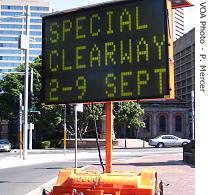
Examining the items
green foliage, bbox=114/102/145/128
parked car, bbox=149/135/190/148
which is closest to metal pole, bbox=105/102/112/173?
parked car, bbox=149/135/190/148

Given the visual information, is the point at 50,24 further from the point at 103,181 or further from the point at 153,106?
the point at 153,106

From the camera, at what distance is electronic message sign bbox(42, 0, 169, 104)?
6.46 metres

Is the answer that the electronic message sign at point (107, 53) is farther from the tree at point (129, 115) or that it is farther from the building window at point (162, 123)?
the building window at point (162, 123)

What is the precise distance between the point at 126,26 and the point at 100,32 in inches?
17.8

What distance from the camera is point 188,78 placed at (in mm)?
105375

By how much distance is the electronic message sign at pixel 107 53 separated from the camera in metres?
6.46

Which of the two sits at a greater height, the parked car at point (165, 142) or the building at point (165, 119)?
the building at point (165, 119)

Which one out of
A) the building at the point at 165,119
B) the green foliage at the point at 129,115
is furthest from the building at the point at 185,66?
the green foliage at the point at 129,115

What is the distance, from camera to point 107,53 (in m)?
6.91

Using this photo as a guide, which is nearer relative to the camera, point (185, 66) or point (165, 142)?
point (165, 142)

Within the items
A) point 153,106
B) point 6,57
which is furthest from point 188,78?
point 6,57

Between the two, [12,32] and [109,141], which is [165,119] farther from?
[12,32]

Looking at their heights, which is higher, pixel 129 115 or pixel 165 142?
pixel 129 115

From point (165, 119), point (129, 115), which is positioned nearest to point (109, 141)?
point (129, 115)
